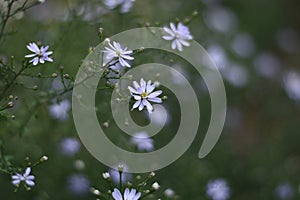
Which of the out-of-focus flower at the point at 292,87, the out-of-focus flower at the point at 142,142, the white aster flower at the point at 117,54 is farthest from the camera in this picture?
the out-of-focus flower at the point at 292,87

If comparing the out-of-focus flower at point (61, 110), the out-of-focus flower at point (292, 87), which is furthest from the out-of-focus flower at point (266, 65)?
the out-of-focus flower at point (61, 110)

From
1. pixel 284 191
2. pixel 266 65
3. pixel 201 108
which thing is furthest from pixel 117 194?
pixel 266 65

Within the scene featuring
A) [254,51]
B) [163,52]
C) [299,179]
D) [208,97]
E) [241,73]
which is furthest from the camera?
[254,51]

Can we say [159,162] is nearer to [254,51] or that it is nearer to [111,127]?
[111,127]

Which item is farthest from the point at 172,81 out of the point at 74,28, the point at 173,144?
the point at 74,28

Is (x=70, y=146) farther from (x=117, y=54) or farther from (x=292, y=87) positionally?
(x=292, y=87)

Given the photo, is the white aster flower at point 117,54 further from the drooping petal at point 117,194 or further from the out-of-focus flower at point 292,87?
the out-of-focus flower at point 292,87
